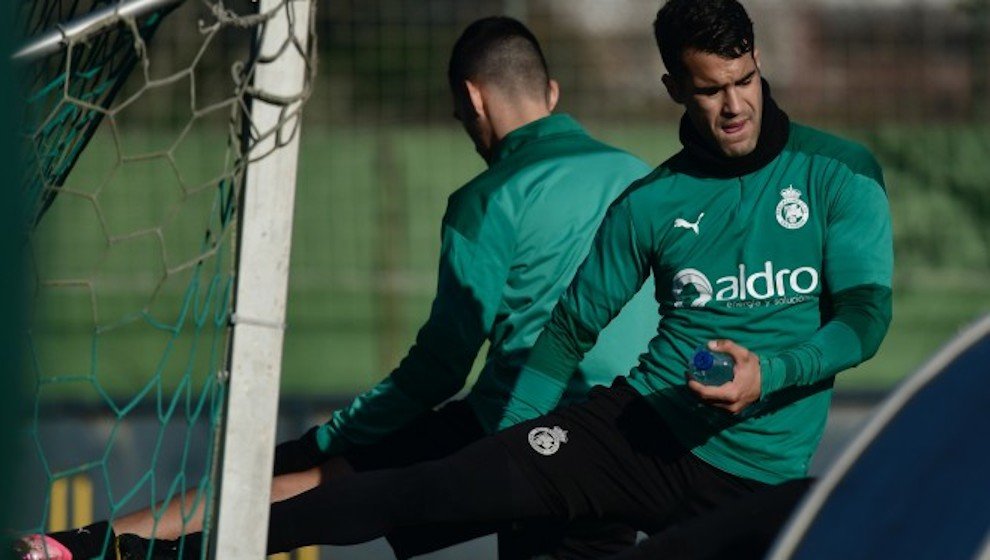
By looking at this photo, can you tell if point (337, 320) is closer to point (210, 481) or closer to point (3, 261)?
point (210, 481)

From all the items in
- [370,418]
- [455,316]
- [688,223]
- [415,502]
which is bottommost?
[415,502]

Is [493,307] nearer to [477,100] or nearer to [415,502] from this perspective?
[477,100]

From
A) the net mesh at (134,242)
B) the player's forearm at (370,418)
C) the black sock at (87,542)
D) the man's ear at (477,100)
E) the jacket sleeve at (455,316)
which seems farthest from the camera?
the man's ear at (477,100)

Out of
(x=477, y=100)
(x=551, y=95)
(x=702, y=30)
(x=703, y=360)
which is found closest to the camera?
(x=703, y=360)

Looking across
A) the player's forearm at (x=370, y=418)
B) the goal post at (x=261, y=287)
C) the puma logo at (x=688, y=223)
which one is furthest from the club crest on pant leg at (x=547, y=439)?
the player's forearm at (x=370, y=418)


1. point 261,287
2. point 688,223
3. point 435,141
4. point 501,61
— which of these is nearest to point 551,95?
point 501,61

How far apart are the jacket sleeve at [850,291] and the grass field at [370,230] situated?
10.0 m

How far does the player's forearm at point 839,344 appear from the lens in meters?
3.71

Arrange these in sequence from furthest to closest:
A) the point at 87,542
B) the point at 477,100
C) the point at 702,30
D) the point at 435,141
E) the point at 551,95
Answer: the point at 435,141, the point at 551,95, the point at 477,100, the point at 87,542, the point at 702,30

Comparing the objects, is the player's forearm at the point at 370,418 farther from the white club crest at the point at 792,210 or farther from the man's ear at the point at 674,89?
the white club crest at the point at 792,210

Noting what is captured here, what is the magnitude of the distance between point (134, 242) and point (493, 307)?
403 inches

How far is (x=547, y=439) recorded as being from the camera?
4.23 metres

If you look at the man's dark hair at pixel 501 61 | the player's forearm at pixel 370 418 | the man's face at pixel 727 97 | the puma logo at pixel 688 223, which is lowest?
the player's forearm at pixel 370 418

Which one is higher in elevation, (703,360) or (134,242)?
(134,242)
